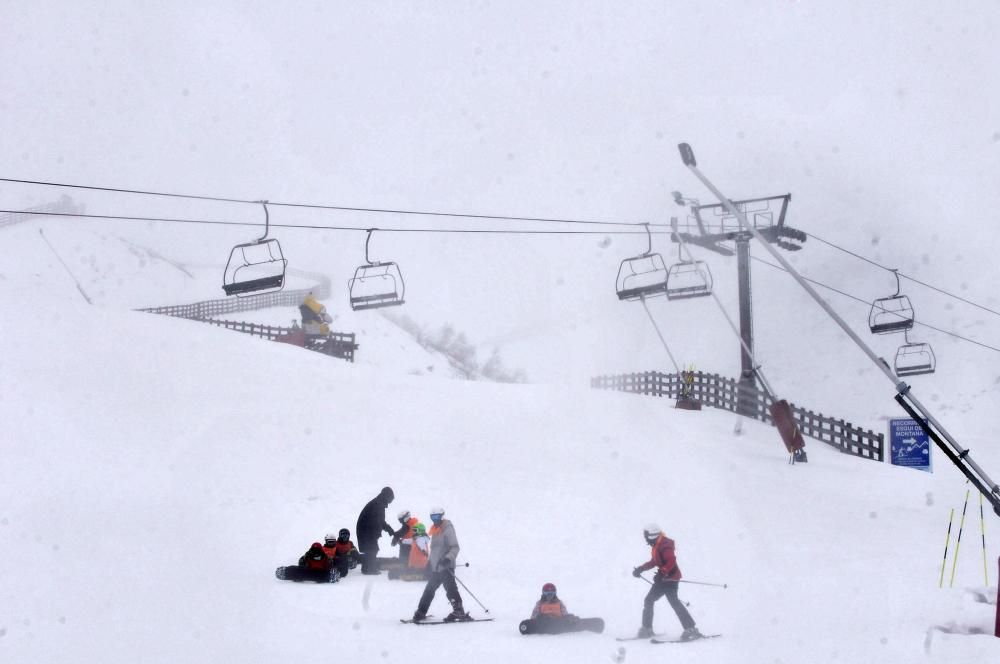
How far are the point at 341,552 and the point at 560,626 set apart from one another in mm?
3640

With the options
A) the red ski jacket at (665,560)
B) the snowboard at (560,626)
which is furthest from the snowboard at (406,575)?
the red ski jacket at (665,560)

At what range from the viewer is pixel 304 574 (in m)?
9.79

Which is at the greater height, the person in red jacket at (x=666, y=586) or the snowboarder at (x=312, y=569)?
the person in red jacket at (x=666, y=586)

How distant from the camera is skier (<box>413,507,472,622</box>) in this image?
8.20 m

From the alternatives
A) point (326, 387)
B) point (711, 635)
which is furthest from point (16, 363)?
point (711, 635)

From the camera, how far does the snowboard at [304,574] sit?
971cm

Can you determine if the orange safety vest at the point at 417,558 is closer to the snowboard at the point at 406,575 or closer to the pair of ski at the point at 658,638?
the snowboard at the point at 406,575

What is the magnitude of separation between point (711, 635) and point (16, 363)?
15079mm

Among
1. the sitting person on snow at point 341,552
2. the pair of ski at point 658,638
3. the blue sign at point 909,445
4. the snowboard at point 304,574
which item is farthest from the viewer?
the blue sign at point 909,445

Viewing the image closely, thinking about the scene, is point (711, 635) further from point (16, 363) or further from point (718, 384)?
point (718, 384)

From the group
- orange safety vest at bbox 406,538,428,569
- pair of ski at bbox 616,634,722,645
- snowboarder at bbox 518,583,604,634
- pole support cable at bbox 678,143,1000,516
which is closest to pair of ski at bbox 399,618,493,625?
snowboarder at bbox 518,583,604,634

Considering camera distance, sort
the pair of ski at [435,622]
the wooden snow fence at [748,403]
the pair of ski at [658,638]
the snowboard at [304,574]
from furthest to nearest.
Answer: the wooden snow fence at [748,403] < the snowboard at [304,574] < the pair of ski at [435,622] < the pair of ski at [658,638]

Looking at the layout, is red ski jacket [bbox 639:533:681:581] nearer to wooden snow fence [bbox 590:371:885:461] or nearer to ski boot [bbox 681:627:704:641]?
ski boot [bbox 681:627:704:641]

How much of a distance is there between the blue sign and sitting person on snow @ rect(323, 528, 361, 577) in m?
12.6
